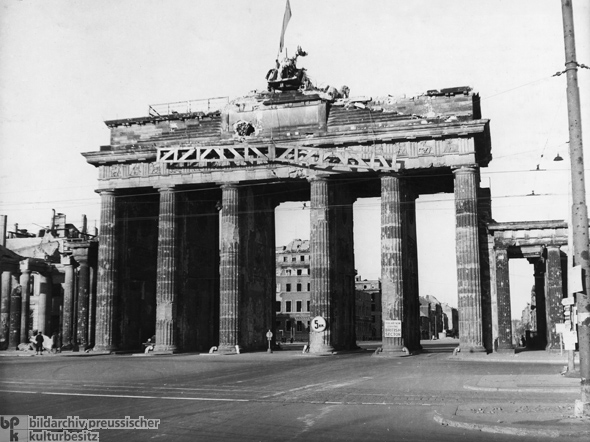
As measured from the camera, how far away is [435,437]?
42.5ft

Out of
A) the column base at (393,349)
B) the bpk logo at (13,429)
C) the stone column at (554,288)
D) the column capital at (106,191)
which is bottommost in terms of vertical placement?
the column base at (393,349)

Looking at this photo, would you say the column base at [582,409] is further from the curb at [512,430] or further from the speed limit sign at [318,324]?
the speed limit sign at [318,324]

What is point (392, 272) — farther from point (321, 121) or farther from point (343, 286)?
point (321, 121)

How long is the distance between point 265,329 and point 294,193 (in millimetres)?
11266

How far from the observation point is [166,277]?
5159 centimetres

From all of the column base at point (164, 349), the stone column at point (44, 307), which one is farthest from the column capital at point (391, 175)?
the stone column at point (44, 307)

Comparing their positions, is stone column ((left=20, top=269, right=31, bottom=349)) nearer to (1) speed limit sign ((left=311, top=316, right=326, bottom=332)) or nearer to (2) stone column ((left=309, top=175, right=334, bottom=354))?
(1) speed limit sign ((left=311, top=316, right=326, bottom=332))

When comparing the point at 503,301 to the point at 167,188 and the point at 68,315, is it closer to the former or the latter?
the point at 167,188

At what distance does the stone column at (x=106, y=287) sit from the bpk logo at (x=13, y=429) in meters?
38.6

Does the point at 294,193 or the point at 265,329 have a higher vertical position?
the point at 294,193

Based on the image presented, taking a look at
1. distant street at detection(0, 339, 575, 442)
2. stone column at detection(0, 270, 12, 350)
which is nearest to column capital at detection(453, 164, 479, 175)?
distant street at detection(0, 339, 575, 442)

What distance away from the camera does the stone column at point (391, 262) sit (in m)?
46.5

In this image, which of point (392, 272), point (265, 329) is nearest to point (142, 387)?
point (392, 272)

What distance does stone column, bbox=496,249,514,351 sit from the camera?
149 feet
